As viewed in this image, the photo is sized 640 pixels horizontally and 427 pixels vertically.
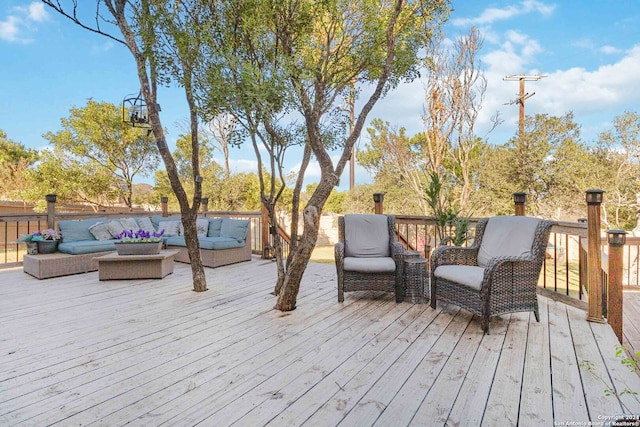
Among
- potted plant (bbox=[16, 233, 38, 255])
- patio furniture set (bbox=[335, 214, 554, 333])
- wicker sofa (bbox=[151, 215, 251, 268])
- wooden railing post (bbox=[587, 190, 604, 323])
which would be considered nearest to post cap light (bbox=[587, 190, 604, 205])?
wooden railing post (bbox=[587, 190, 604, 323])

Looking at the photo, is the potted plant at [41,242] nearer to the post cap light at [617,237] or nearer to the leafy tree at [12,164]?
the post cap light at [617,237]

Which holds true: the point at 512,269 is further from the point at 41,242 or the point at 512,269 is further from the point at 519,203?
the point at 41,242

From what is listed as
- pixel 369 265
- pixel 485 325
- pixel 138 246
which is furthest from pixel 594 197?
pixel 138 246

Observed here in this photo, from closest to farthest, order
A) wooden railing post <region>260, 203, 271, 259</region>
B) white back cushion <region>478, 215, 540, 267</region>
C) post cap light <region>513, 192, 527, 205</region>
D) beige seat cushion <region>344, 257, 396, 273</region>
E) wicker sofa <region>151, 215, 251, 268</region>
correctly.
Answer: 1. white back cushion <region>478, 215, 540, 267</region>
2. beige seat cushion <region>344, 257, 396, 273</region>
3. post cap light <region>513, 192, 527, 205</region>
4. wicker sofa <region>151, 215, 251, 268</region>
5. wooden railing post <region>260, 203, 271, 259</region>

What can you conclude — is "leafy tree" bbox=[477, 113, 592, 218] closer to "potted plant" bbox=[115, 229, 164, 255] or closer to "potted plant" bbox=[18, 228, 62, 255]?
"potted plant" bbox=[115, 229, 164, 255]

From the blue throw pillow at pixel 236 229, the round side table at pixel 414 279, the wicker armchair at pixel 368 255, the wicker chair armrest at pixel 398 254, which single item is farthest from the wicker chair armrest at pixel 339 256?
the blue throw pillow at pixel 236 229

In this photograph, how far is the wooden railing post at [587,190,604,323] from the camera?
2926mm

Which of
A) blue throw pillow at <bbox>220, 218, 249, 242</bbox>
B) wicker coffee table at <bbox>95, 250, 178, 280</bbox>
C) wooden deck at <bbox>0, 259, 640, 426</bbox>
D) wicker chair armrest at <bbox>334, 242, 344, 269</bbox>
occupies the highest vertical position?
blue throw pillow at <bbox>220, 218, 249, 242</bbox>

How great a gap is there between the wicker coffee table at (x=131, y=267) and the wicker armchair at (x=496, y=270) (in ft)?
11.8

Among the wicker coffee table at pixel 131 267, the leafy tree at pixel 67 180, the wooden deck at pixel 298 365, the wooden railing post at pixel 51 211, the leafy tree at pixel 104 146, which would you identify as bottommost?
the wooden deck at pixel 298 365

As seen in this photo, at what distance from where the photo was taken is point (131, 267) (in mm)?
4645

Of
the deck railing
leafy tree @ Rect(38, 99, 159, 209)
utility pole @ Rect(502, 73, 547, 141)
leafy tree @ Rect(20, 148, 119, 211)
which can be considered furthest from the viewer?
leafy tree @ Rect(38, 99, 159, 209)

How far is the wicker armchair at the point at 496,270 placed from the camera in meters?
2.81

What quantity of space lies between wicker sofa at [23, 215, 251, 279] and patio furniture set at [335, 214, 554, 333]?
2490 mm
